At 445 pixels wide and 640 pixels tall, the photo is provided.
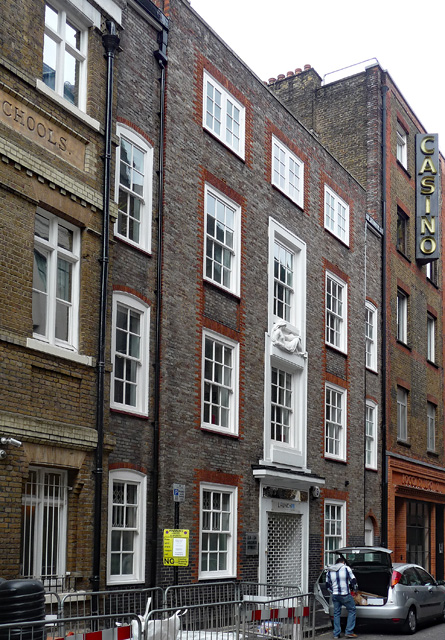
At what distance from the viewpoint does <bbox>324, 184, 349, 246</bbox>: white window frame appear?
24000 mm

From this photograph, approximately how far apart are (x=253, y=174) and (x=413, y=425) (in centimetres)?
1354

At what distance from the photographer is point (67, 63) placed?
45.4ft

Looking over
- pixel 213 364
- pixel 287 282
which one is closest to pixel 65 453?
pixel 213 364

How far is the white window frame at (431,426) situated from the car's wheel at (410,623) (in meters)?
15.0

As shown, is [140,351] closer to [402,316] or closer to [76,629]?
[76,629]

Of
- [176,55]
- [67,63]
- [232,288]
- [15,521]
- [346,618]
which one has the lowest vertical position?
[346,618]

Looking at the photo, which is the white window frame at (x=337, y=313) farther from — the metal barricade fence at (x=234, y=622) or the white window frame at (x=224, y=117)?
the metal barricade fence at (x=234, y=622)

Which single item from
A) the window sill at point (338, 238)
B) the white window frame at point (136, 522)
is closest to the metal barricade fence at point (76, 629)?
the white window frame at point (136, 522)

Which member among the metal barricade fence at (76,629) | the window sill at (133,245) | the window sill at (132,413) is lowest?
the metal barricade fence at (76,629)

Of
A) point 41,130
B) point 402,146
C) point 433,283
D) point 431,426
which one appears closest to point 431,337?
point 433,283

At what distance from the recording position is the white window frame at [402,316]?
29781mm

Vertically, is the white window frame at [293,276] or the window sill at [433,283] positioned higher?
the window sill at [433,283]

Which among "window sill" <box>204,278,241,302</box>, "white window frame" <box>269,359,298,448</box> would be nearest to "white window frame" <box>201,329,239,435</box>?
"window sill" <box>204,278,241,302</box>

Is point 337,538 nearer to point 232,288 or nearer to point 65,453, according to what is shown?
point 232,288
